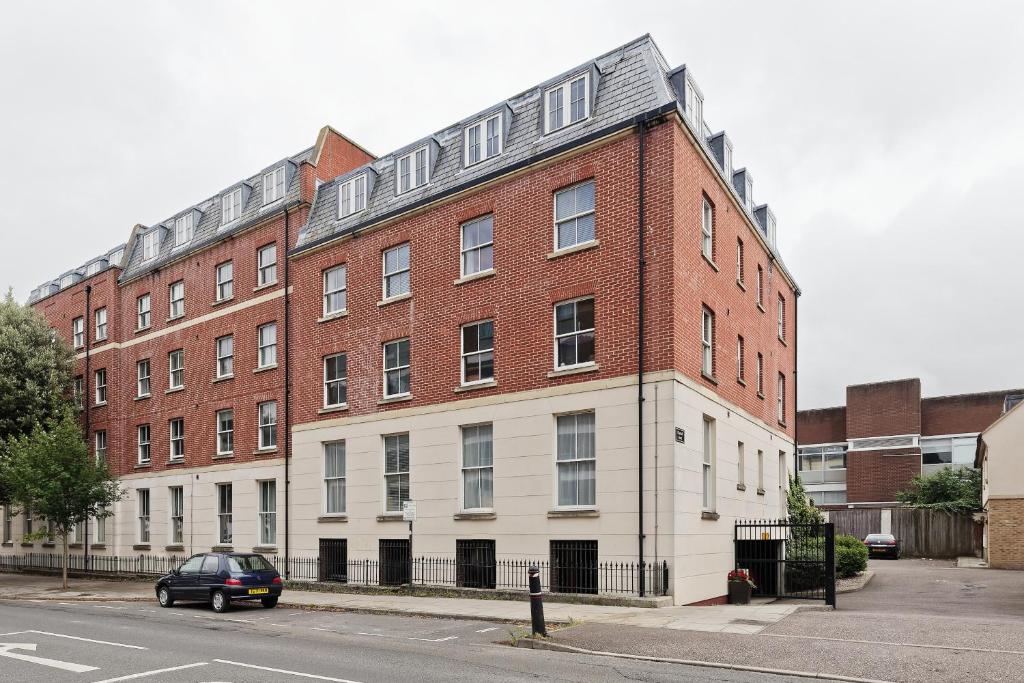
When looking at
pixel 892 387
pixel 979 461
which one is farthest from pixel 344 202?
pixel 892 387

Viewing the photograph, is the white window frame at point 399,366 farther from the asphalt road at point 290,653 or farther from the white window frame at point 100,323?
the white window frame at point 100,323

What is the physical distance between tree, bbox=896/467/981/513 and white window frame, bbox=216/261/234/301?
136 feet

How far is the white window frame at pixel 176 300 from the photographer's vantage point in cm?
3497

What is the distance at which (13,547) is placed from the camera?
41.8m

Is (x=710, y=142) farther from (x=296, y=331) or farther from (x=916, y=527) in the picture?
(x=916, y=527)

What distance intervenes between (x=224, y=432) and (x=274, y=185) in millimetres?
9148

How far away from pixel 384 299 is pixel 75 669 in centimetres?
1538

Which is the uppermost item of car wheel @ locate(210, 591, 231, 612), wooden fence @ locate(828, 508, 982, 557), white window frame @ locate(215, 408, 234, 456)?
white window frame @ locate(215, 408, 234, 456)

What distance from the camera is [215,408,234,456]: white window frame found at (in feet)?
104

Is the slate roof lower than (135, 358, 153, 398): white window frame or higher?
higher

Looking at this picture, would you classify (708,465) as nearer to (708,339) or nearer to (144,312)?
(708,339)

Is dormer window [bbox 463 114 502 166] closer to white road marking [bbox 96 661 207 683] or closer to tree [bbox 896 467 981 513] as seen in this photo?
white road marking [bbox 96 661 207 683]

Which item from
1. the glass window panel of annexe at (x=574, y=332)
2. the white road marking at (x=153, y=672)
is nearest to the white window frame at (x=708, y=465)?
the glass window panel of annexe at (x=574, y=332)

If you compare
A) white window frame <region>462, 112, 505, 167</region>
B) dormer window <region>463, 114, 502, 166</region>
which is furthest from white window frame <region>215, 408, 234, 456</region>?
dormer window <region>463, 114, 502, 166</region>
